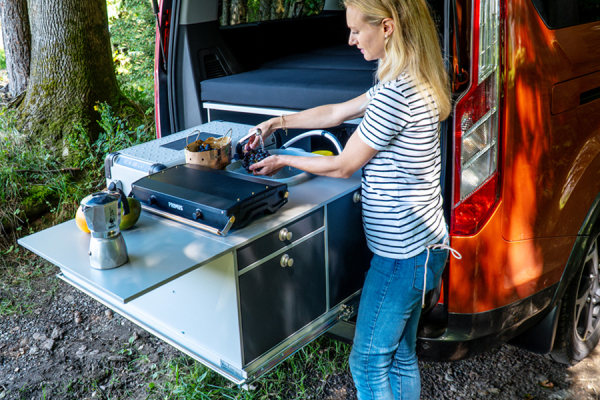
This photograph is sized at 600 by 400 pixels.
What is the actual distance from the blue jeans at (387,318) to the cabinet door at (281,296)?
0.55 feet

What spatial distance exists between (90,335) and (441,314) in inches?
72.7

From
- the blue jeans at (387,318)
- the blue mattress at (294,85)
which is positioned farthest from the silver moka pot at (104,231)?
the blue mattress at (294,85)

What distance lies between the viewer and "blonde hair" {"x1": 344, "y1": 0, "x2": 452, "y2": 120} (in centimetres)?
154

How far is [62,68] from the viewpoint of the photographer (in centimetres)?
427

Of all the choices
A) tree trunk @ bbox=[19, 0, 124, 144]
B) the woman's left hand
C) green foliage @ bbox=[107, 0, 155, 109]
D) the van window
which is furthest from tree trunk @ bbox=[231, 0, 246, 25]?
the woman's left hand

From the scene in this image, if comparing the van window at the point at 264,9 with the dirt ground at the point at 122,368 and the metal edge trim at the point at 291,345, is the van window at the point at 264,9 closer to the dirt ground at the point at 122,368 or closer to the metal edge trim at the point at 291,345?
the dirt ground at the point at 122,368

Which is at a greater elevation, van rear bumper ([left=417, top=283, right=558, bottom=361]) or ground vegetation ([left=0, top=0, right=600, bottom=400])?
van rear bumper ([left=417, top=283, right=558, bottom=361])

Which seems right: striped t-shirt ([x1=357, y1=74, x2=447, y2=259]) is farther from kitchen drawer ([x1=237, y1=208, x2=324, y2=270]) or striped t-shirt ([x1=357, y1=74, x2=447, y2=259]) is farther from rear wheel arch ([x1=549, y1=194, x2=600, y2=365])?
rear wheel arch ([x1=549, y1=194, x2=600, y2=365])

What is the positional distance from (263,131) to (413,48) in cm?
71

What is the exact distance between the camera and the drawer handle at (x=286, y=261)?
159 cm

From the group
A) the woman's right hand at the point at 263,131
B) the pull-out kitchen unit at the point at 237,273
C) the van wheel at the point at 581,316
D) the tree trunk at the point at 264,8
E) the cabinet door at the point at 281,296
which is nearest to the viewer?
the pull-out kitchen unit at the point at 237,273

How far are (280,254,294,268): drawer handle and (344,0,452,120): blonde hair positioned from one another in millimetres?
606

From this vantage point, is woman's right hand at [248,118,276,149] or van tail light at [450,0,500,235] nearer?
van tail light at [450,0,500,235]

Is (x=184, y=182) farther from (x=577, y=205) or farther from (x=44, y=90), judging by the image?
(x=44, y=90)
